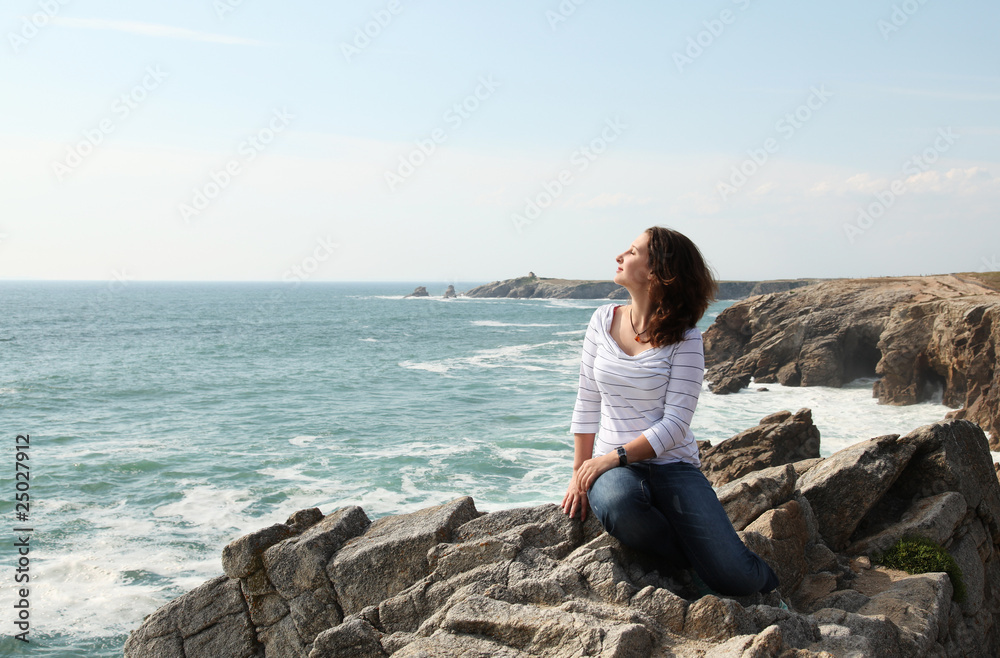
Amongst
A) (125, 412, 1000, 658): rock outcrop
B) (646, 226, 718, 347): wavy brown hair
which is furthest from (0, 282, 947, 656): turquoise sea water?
(646, 226, 718, 347): wavy brown hair

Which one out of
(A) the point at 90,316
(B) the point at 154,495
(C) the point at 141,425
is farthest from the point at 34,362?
(A) the point at 90,316

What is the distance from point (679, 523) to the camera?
5.08 metres

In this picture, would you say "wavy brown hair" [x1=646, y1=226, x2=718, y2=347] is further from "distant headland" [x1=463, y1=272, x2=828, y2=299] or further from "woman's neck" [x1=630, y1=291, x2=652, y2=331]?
"distant headland" [x1=463, y1=272, x2=828, y2=299]

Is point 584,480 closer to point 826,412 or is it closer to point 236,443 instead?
point 236,443

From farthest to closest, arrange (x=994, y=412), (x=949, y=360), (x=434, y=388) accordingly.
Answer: (x=434, y=388) < (x=949, y=360) < (x=994, y=412)

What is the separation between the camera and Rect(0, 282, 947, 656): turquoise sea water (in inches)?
573

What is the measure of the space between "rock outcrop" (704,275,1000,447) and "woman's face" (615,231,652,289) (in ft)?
71.0

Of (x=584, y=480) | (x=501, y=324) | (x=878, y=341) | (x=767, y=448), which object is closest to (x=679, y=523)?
(x=584, y=480)

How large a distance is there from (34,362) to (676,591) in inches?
2213

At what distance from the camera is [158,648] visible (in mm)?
6551

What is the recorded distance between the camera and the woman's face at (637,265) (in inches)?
209

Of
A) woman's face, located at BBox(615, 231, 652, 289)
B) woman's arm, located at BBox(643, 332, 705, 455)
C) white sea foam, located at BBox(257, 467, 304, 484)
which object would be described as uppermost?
woman's face, located at BBox(615, 231, 652, 289)

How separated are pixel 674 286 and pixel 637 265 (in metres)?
0.34

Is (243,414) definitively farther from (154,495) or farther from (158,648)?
(158,648)
